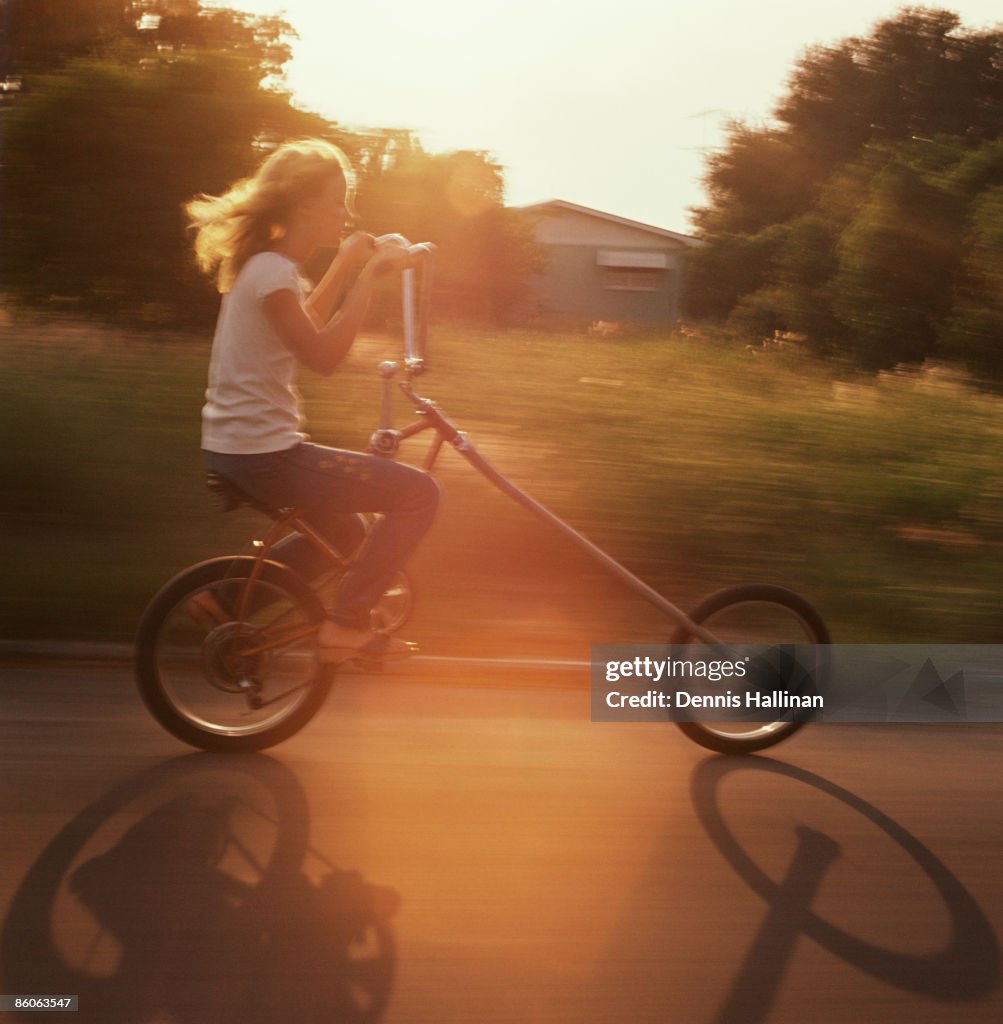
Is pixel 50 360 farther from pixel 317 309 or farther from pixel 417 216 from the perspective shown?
pixel 417 216

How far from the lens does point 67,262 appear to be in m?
15.6

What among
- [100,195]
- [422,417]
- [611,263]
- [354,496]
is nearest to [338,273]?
[422,417]

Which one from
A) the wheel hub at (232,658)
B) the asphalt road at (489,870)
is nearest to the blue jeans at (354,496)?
the wheel hub at (232,658)

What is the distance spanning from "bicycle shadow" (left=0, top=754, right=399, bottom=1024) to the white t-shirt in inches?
42.3

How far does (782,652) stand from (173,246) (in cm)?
1205

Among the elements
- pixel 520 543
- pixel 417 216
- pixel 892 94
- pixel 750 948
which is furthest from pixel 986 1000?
pixel 892 94

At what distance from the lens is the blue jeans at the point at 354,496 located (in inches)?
178

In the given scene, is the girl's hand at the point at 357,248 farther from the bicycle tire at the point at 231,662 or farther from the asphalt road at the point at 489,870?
the asphalt road at the point at 489,870

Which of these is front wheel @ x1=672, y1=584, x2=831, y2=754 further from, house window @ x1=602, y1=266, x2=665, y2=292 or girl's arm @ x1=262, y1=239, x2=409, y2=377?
house window @ x1=602, y1=266, x2=665, y2=292

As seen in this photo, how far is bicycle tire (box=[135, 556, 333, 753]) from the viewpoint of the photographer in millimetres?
4551

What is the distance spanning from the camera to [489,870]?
13.0 ft

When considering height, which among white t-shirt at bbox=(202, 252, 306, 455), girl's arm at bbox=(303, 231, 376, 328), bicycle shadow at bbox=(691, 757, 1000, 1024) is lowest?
bicycle shadow at bbox=(691, 757, 1000, 1024)

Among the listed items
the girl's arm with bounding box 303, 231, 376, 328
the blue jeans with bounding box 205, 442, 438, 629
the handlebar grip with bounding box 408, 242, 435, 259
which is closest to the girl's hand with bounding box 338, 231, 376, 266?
the girl's arm with bounding box 303, 231, 376, 328

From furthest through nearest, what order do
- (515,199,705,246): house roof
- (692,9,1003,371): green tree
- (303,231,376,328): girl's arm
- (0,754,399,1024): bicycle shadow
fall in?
(515,199,705,246): house roof → (692,9,1003,371): green tree → (303,231,376,328): girl's arm → (0,754,399,1024): bicycle shadow
